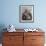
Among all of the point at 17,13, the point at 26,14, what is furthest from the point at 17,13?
the point at 26,14

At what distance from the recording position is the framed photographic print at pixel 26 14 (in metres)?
4.29

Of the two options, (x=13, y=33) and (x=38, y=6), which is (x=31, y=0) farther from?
(x=13, y=33)

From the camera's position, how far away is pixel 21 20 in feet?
14.2

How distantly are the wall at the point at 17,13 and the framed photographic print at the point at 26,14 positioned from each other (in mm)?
99

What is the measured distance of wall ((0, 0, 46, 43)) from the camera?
429 cm

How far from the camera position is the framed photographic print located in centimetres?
429

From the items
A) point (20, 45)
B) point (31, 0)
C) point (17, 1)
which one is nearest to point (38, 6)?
point (31, 0)

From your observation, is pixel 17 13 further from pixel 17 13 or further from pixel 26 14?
pixel 26 14

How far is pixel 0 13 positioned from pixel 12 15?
0.40 meters

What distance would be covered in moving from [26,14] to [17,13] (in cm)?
30

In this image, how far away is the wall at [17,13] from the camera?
169 inches

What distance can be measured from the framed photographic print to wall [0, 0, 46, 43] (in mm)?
99

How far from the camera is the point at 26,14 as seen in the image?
433cm

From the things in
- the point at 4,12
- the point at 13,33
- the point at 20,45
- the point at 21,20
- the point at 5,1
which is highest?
the point at 5,1
